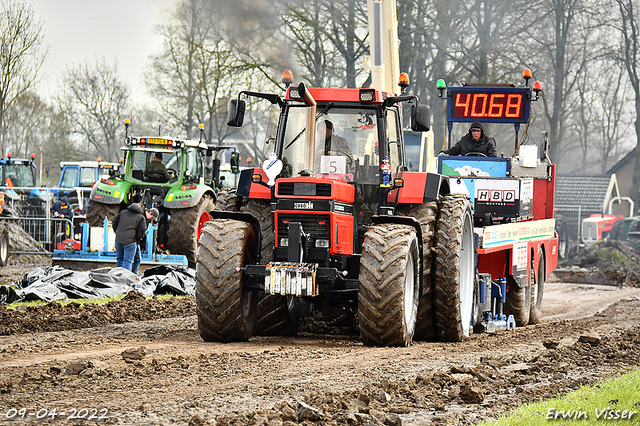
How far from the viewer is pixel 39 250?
74.8 feet

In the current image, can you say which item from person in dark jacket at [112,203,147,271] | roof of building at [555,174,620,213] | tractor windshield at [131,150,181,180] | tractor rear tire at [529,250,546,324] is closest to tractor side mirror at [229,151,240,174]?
person in dark jacket at [112,203,147,271]

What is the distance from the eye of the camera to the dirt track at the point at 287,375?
5.50 m

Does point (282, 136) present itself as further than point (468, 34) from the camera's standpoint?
No

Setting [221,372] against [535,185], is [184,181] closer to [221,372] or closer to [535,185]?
[535,185]

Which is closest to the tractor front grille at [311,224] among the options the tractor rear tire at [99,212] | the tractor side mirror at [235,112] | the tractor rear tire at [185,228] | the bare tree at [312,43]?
the tractor side mirror at [235,112]

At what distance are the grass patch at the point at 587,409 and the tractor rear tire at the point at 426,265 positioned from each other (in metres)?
2.94

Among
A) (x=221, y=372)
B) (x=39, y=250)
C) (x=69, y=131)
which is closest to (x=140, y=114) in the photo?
(x=69, y=131)

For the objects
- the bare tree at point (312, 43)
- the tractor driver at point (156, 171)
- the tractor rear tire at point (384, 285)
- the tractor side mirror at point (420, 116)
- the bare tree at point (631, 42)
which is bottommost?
the tractor rear tire at point (384, 285)

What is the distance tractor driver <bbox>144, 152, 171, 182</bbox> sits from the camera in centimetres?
2034

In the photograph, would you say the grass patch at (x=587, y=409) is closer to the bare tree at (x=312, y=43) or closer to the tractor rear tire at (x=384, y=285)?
the tractor rear tire at (x=384, y=285)

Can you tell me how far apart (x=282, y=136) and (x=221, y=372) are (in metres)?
3.43

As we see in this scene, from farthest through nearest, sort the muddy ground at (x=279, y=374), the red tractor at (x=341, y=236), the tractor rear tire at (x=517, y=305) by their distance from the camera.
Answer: the tractor rear tire at (x=517, y=305) < the red tractor at (x=341, y=236) < the muddy ground at (x=279, y=374)

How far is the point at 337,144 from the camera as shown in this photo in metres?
9.37

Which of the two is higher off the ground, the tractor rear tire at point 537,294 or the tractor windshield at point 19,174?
the tractor windshield at point 19,174
